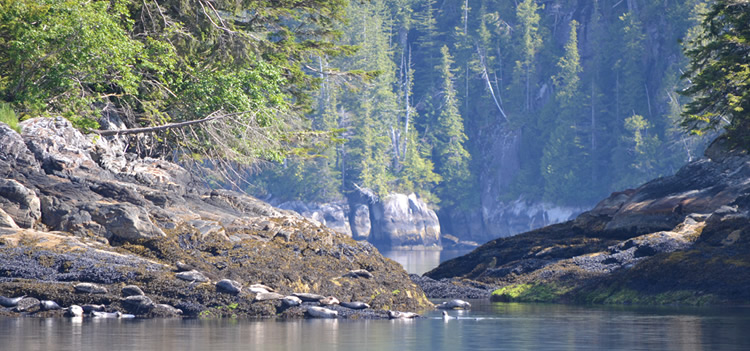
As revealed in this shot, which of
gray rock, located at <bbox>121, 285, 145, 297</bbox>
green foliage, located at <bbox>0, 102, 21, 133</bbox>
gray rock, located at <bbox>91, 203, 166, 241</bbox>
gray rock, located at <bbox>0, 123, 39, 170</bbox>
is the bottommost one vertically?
gray rock, located at <bbox>121, 285, 145, 297</bbox>

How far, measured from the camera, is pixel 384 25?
112 m

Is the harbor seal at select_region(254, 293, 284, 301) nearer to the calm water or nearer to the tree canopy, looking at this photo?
the calm water

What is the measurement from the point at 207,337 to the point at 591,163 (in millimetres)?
81921

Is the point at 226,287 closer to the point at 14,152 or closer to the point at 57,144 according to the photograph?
the point at 14,152

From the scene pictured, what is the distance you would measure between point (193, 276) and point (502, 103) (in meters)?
93.0

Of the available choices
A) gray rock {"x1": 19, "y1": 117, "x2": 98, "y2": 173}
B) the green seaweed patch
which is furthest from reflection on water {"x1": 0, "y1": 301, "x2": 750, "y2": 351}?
the green seaweed patch

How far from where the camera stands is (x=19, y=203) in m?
20.5

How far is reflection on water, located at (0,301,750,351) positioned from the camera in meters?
15.2

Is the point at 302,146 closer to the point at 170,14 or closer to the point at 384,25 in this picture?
the point at 170,14

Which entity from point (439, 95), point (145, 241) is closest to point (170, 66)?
point (145, 241)

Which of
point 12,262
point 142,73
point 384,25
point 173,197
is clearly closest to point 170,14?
point 142,73

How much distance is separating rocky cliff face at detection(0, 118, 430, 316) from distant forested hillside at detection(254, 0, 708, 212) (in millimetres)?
59171

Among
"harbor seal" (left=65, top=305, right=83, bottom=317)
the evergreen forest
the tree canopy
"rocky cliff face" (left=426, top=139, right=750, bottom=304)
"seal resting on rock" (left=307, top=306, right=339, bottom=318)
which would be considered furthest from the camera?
the evergreen forest

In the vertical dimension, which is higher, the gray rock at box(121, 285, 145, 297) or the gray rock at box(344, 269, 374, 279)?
the gray rock at box(344, 269, 374, 279)
